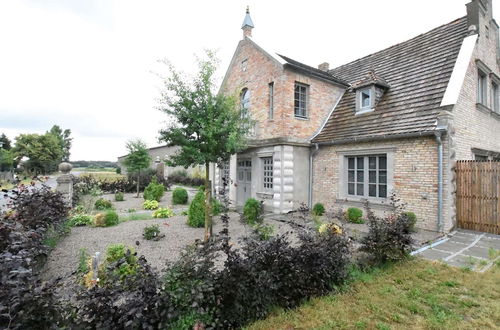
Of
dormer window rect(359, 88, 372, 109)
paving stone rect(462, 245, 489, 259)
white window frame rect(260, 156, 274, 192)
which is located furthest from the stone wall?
white window frame rect(260, 156, 274, 192)

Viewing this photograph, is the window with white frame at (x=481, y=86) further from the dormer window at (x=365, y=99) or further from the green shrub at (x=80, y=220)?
the green shrub at (x=80, y=220)

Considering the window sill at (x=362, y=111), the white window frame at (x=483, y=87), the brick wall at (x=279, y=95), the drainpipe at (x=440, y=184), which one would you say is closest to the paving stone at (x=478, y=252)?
the drainpipe at (x=440, y=184)

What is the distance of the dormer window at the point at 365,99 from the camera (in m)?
10.7

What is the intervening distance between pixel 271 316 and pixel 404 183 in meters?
7.39

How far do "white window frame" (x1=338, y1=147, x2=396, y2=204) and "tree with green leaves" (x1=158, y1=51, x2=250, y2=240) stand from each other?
18.6 ft

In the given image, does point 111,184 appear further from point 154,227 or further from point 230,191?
point 154,227

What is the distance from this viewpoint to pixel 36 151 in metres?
49.5

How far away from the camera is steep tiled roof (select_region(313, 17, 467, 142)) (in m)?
8.79

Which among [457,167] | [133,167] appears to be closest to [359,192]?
[457,167]

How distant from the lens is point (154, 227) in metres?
7.52

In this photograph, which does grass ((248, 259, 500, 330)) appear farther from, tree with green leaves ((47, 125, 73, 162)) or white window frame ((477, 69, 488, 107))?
tree with green leaves ((47, 125, 73, 162))

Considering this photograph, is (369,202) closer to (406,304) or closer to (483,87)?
(406,304)

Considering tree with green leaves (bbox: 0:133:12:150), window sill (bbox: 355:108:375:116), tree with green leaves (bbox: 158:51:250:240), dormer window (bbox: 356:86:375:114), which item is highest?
tree with green leaves (bbox: 0:133:12:150)

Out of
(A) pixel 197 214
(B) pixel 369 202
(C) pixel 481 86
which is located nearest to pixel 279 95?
(B) pixel 369 202
